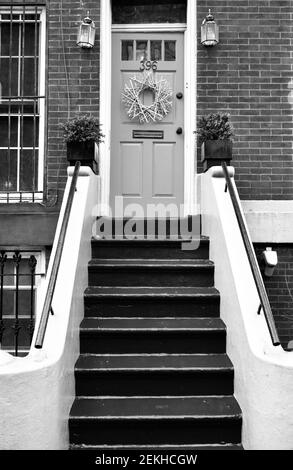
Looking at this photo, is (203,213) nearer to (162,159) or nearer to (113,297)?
(162,159)

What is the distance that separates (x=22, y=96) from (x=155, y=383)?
155 inches

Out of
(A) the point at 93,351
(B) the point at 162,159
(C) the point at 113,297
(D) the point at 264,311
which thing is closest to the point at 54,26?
(B) the point at 162,159

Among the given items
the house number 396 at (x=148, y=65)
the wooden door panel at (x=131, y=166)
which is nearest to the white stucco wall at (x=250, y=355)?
the wooden door panel at (x=131, y=166)

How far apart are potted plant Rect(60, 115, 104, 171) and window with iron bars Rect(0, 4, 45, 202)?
86cm

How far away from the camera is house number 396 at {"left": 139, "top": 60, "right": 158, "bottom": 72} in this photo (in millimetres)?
6230

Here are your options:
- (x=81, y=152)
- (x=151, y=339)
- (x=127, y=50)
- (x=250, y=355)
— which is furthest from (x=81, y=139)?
(x=250, y=355)

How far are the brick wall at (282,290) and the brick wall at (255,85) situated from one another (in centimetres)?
70

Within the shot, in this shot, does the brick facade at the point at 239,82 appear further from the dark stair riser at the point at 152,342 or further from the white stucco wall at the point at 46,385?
the white stucco wall at the point at 46,385

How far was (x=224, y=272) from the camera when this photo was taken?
437 centimetres

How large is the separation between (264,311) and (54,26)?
446 centimetres

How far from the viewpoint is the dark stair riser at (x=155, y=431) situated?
141 inches

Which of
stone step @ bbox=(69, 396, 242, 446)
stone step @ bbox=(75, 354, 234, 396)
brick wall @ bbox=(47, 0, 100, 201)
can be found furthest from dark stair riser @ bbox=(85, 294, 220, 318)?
brick wall @ bbox=(47, 0, 100, 201)

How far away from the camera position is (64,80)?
5945 mm

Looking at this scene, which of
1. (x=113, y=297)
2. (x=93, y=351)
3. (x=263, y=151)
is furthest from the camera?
(x=263, y=151)
